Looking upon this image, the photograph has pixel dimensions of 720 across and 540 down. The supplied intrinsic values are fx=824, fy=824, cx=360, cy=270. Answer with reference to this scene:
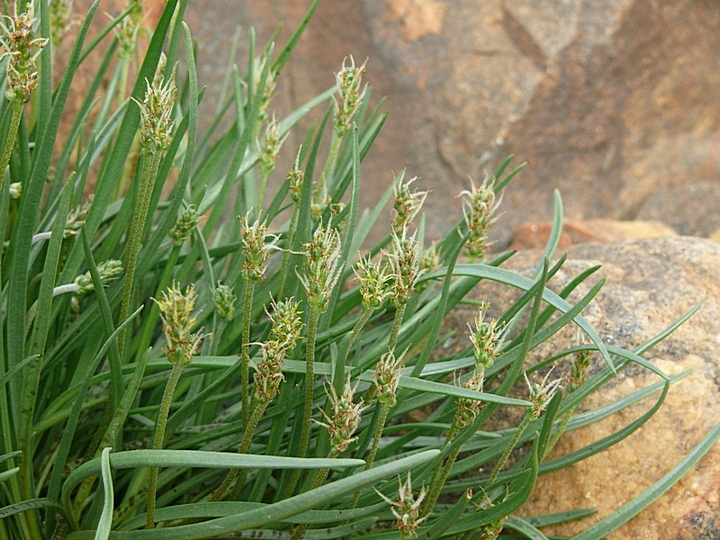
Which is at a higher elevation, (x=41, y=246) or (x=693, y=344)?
(x=41, y=246)

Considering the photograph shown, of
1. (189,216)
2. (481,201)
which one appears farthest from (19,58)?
(481,201)

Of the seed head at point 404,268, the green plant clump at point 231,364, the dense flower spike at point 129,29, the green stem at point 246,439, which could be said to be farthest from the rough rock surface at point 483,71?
the seed head at point 404,268

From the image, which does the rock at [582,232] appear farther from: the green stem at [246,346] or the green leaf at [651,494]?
the green stem at [246,346]

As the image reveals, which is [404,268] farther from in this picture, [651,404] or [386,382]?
[651,404]

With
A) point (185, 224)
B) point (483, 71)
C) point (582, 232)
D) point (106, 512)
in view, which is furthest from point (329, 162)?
point (483, 71)

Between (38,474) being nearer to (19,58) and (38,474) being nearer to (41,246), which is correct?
(41,246)

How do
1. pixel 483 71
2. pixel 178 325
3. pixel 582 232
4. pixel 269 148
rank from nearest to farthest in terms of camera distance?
pixel 178 325, pixel 269 148, pixel 582 232, pixel 483 71

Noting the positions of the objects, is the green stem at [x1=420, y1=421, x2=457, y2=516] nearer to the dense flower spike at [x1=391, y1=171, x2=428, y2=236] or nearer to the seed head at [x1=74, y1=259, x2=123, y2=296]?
the dense flower spike at [x1=391, y1=171, x2=428, y2=236]
